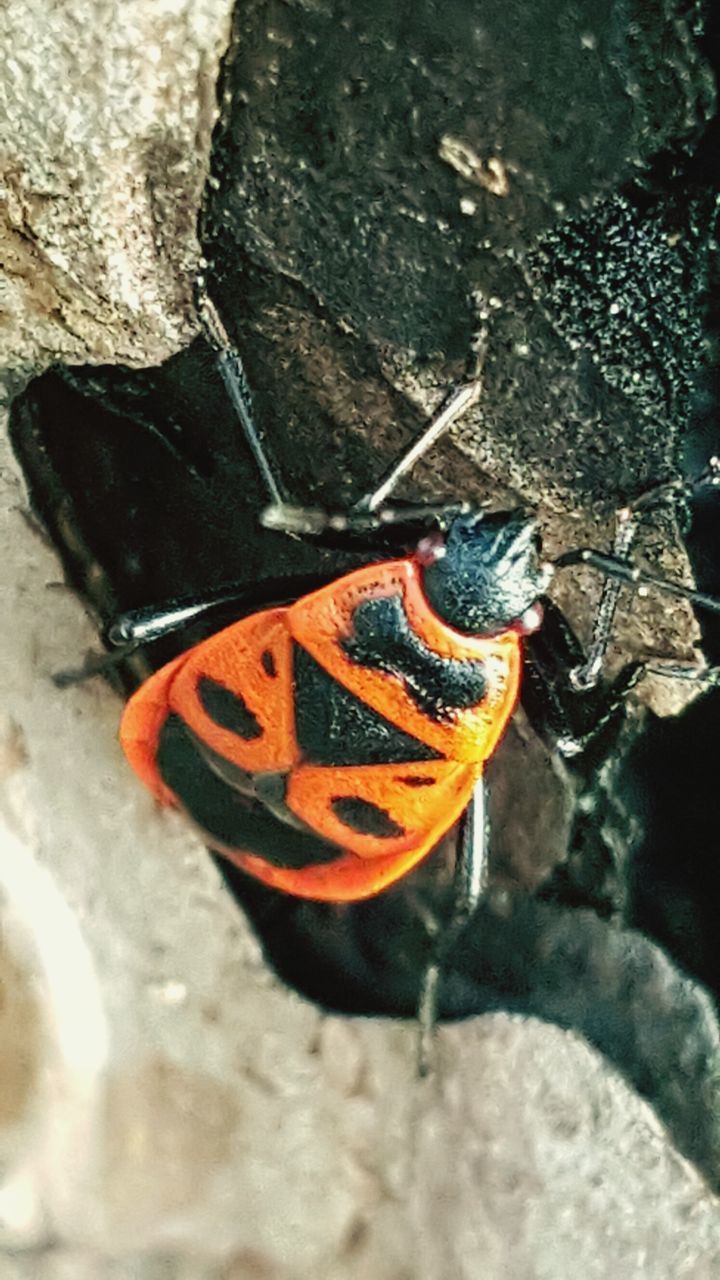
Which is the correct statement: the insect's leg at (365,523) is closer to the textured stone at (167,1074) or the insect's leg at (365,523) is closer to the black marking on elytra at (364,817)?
the black marking on elytra at (364,817)

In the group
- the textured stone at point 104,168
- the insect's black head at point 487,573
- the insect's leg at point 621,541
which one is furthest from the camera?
the insect's black head at point 487,573

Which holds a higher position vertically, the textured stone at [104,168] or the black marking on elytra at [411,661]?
the textured stone at [104,168]

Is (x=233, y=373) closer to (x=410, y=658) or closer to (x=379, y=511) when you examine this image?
(x=379, y=511)

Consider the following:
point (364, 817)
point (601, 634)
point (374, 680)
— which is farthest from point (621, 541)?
point (364, 817)

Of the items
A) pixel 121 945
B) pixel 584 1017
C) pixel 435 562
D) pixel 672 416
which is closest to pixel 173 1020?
pixel 121 945

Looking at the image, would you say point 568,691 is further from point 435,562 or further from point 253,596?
point 253,596

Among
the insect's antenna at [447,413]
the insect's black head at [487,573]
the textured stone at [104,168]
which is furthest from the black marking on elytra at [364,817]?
the textured stone at [104,168]

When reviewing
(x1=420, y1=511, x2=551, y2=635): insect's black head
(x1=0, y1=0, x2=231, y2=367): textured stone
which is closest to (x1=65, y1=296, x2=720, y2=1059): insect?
(x1=420, y1=511, x2=551, y2=635): insect's black head
